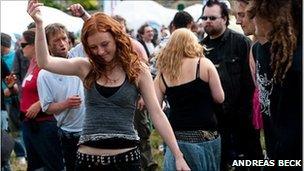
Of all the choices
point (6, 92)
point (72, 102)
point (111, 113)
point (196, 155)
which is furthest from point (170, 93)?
point (6, 92)

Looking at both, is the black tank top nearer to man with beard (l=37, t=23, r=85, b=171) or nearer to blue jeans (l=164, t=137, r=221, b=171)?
blue jeans (l=164, t=137, r=221, b=171)

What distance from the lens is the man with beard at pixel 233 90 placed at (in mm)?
5660

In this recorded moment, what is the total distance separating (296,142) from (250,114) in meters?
2.89

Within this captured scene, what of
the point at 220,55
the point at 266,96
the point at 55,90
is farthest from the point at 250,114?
the point at 266,96

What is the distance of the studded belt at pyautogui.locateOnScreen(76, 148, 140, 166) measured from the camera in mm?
3709

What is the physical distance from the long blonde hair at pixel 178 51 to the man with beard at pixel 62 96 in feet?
2.75

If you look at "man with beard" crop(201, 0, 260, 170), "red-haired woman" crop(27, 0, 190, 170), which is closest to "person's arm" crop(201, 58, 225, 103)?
"man with beard" crop(201, 0, 260, 170)

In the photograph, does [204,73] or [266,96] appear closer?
[266,96]

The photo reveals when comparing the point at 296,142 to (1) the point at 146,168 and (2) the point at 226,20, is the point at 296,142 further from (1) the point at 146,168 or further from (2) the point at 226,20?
(1) the point at 146,168

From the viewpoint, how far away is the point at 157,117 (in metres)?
3.88

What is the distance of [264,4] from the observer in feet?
9.71

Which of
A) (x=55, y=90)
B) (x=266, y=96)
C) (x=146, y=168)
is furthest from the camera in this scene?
(x=146, y=168)

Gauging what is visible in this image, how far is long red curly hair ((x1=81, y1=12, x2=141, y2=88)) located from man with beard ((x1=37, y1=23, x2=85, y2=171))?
151 cm

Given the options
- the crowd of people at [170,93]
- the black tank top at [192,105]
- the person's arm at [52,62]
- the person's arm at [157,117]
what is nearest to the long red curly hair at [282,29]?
the crowd of people at [170,93]
